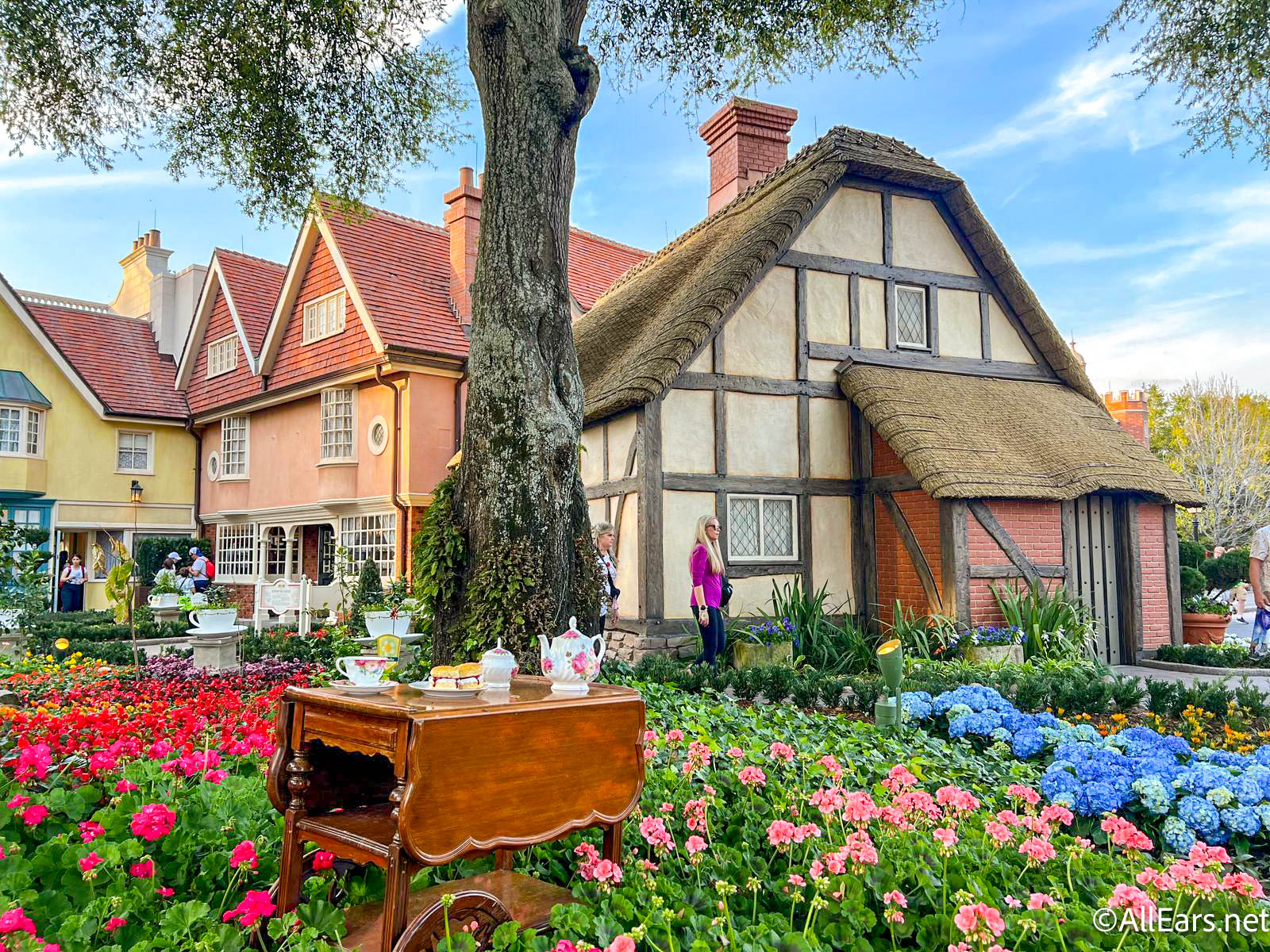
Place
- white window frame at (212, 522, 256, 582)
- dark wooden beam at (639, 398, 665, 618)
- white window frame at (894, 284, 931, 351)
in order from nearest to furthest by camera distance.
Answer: dark wooden beam at (639, 398, 665, 618) → white window frame at (894, 284, 931, 351) → white window frame at (212, 522, 256, 582)

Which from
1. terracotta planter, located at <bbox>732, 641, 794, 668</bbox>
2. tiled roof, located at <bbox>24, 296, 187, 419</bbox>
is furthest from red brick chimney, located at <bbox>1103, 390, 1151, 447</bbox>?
tiled roof, located at <bbox>24, 296, 187, 419</bbox>

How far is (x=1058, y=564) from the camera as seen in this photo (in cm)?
1126

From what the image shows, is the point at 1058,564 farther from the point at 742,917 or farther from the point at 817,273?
the point at 742,917

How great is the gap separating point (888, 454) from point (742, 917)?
30.5ft

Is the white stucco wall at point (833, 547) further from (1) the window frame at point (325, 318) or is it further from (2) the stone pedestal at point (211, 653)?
(1) the window frame at point (325, 318)

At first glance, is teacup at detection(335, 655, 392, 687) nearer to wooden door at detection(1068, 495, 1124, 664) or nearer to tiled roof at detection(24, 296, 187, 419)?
wooden door at detection(1068, 495, 1124, 664)

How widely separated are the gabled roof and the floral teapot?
19.1m

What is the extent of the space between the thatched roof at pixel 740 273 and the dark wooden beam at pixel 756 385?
0.46 meters

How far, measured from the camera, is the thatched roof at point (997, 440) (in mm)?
10609

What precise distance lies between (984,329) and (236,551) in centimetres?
1724

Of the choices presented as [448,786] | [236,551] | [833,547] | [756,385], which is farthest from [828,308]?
[236,551]

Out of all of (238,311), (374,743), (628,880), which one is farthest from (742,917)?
(238,311)

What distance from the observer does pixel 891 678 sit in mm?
5320

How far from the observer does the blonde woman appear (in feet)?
30.5
